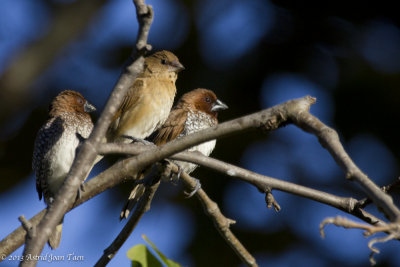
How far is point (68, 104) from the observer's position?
190 inches

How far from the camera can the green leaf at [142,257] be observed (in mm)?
2289

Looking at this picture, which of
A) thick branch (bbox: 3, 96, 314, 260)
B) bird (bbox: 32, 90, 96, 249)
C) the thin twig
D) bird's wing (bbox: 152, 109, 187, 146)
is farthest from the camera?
bird's wing (bbox: 152, 109, 187, 146)

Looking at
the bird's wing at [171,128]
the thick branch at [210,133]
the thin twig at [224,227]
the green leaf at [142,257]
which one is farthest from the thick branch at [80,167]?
the bird's wing at [171,128]

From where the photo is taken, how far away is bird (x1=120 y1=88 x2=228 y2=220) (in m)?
4.89

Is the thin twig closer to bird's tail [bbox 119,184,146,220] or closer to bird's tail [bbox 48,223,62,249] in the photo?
bird's tail [bbox 119,184,146,220]

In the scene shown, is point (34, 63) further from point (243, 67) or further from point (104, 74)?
point (243, 67)

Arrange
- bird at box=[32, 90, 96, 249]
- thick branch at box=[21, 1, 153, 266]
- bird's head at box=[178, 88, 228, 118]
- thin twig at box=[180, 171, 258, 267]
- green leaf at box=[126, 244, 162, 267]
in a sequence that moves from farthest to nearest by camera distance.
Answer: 1. bird's head at box=[178, 88, 228, 118]
2. bird at box=[32, 90, 96, 249]
3. thin twig at box=[180, 171, 258, 267]
4. green leaf at box=[126, 244, 162, 267]
5. thick branch at box=[21, 1, 153, 266]

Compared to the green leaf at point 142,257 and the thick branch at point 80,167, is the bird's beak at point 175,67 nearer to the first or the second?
the green leaf at point 142,257

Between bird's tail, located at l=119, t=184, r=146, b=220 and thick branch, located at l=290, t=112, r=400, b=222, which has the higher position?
thick branch, located at l=290, t=112, r=400, b=222

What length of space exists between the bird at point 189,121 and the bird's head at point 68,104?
0.62 metres

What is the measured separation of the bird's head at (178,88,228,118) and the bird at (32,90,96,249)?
0.93m

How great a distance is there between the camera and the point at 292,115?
81.3 inches

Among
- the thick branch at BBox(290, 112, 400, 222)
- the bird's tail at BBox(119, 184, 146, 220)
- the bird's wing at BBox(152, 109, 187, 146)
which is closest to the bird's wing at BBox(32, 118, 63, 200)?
the bird's tail at BBox(119, 184, 146, 220)

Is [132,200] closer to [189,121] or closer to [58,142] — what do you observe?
[58,142]
